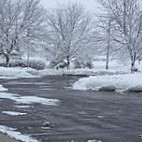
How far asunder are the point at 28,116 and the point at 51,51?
2152 inches

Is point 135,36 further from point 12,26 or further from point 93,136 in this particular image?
point 93,136

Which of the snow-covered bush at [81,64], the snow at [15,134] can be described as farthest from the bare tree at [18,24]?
the snow at [15,134]

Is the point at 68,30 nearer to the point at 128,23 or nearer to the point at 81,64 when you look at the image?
the point at 81,64

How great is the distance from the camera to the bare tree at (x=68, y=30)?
66000mm

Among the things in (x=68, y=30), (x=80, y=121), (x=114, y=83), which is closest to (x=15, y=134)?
(x=80, y=121)

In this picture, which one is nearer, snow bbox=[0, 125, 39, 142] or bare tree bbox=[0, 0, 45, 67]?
snow bbox=[0, 125, 39, 142]

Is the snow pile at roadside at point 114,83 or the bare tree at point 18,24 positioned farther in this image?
the bare tree at point 18,24

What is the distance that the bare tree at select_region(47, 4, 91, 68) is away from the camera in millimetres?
66000

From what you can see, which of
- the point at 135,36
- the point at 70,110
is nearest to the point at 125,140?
the point at 70,110

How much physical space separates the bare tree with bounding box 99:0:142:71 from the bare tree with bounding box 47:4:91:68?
1376 centimetres

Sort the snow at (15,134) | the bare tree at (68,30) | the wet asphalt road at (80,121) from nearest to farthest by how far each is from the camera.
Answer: the snow at (15,134)
the wet asphalt road at (80,121)
the bare tree at (68,30)

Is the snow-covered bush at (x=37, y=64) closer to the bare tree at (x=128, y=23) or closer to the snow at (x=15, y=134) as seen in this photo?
the bare tree at (x=128, y=23)

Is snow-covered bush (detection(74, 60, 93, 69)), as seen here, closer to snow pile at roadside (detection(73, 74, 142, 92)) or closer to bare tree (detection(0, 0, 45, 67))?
bare tree (detection(0, 0, 45, 67))

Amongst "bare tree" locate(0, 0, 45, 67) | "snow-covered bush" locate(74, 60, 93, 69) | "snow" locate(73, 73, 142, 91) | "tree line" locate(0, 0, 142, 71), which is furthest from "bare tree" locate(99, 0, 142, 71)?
"snow" locate(73, 73, 142, 91)
